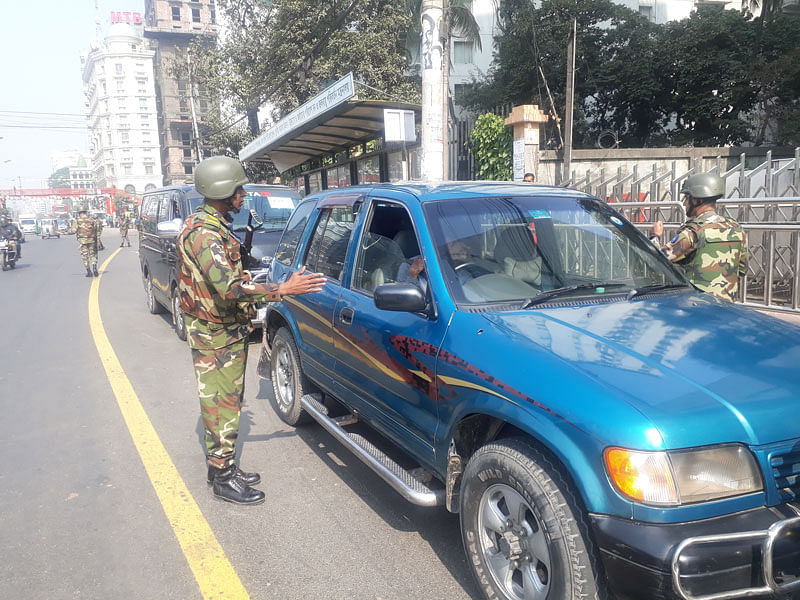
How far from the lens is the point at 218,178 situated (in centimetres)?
368

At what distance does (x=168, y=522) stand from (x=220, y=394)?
778mm

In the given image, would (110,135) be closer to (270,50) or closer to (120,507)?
(270,50)

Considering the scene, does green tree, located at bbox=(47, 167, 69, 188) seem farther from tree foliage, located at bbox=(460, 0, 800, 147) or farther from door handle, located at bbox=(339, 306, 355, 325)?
door handle, located at bbox=(339, 306, 355, 325)

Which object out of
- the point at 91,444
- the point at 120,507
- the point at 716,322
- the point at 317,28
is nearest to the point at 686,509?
the point at 716,322

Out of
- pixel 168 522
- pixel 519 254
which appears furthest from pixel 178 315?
pixel 519 254

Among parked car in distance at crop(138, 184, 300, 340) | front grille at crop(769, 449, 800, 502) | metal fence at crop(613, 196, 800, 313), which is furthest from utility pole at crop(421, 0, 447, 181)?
front grille at crop(769, 449, 800, 502)

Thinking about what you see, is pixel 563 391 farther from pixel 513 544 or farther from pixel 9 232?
pixel 9 232

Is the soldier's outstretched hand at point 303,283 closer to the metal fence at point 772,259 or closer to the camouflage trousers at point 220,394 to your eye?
the camouflage trousers at point 220,394

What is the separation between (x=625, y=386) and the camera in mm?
2180

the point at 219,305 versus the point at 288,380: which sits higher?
the point at 219,305

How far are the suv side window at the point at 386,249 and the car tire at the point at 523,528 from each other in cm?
125

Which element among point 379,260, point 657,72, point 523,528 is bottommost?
point 523,528

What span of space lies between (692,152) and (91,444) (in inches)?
481

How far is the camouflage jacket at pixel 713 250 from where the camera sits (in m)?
4.65
